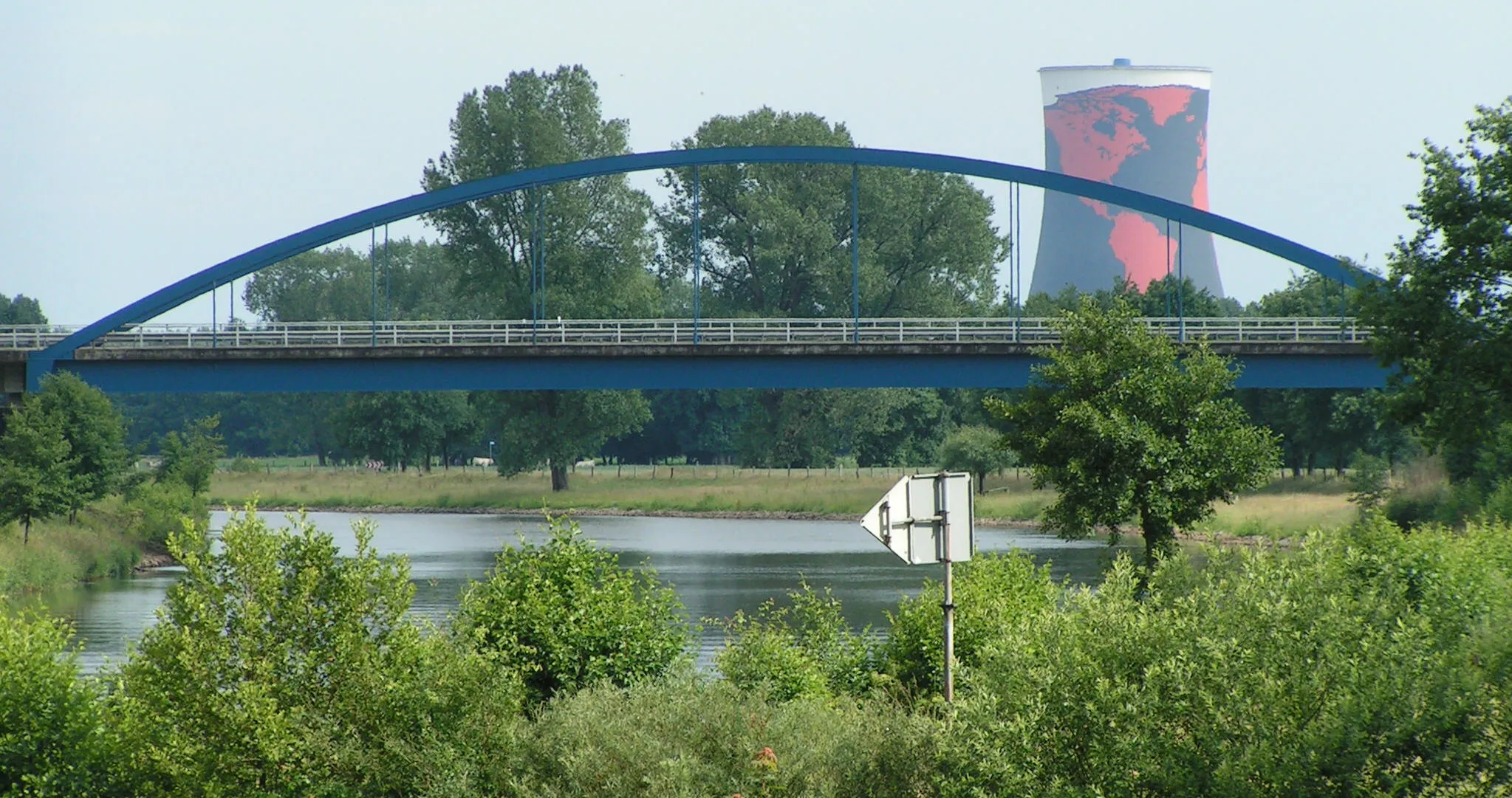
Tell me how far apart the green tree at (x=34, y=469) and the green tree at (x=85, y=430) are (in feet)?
0.69

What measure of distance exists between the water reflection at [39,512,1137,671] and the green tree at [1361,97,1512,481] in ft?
17.9

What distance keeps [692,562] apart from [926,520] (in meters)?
31.3

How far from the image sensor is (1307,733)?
9078 millimetres

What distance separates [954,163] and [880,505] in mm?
32568

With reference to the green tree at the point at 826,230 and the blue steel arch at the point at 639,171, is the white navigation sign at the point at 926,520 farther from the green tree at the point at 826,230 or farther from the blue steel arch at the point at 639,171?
the green tree at the point at 826,230

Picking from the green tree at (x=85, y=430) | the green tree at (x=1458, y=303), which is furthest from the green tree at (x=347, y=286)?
the green tree at (x=1458, y=303)

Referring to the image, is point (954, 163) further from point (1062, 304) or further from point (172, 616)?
point (172, 616)

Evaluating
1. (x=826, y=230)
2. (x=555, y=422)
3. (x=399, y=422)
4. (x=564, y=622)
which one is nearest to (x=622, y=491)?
(x=555, y=422)

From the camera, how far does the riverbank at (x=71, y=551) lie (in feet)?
117

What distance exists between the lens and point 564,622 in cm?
1291

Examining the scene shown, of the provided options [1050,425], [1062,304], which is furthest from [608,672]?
[1062,304]

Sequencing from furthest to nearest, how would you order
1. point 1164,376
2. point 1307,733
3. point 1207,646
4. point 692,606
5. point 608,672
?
point 692,606
point 1164,376
point 608,672
point 1207,646
point 1307,733

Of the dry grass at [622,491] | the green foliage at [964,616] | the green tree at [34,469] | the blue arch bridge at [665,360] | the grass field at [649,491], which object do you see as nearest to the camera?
the green foliage at [964,616]

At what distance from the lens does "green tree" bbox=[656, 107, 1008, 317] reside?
65.7 m
